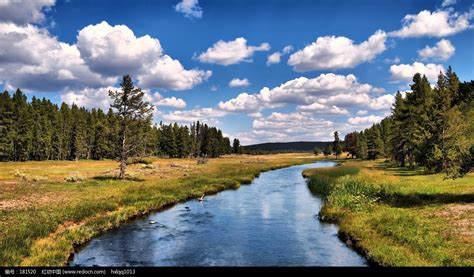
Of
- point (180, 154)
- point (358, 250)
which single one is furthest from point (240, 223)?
point (180, 154)

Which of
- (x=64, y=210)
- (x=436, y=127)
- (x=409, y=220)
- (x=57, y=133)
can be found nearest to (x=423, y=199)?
(x=409, y=220)

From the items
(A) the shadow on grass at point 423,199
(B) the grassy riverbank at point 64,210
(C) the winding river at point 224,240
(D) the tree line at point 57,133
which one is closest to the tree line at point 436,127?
(A) the shadow on grass at point 423,199

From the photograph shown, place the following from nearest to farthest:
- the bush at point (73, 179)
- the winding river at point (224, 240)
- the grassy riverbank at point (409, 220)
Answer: the grassy riverbank at point (409, 220), the winding river at point (224, 240), the bush at point (73, 179)

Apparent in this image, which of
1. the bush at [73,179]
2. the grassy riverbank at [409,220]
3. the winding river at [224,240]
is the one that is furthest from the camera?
the bush at [73,179]

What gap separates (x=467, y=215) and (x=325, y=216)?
10.2 m

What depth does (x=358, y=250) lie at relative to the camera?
22844 millimetres

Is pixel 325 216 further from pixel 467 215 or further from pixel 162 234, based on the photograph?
pixel 162 234

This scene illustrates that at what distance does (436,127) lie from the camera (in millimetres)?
50781

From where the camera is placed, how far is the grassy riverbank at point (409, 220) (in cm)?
1892

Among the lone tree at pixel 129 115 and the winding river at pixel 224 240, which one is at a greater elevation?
the lone tree at pixel 129 115

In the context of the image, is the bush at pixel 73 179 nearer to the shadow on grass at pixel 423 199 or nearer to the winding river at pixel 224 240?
the winding river at pixel 224 240

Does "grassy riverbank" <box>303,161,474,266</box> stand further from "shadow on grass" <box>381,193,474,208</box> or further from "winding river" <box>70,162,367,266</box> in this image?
"winding river" <box>70,162,367,266</box>

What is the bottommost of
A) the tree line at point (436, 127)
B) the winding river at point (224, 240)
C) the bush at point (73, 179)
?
the winding river at point (224, 240)

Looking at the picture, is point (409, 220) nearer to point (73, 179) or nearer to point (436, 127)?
point (436, 127)
